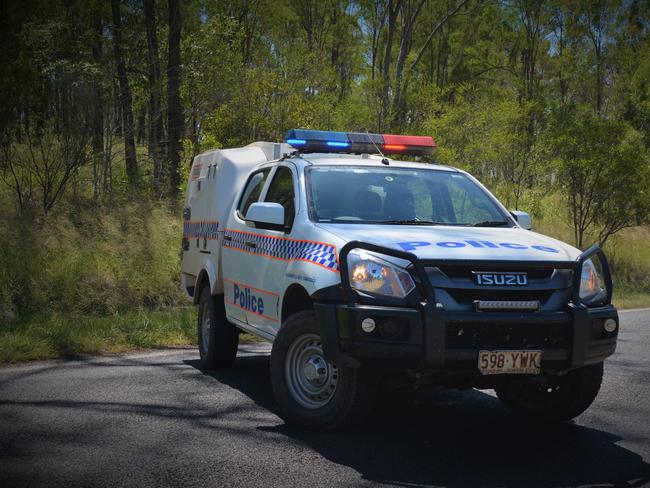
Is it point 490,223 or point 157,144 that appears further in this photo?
point 157,144

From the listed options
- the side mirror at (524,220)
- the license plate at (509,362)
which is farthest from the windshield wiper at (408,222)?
the license plate at (509,362)

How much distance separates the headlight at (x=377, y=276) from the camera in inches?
206

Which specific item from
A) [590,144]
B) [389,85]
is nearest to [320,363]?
[590,144]

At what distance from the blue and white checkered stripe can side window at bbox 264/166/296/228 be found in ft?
0.63

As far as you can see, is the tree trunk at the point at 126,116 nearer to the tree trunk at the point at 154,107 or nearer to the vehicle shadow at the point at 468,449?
the tree trunk at the point at 154,107

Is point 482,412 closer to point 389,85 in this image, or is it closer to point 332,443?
point 332,443

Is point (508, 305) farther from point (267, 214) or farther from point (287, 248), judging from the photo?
point (267, 214)

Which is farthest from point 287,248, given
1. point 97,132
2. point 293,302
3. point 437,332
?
point 97,132

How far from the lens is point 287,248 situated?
6.39m

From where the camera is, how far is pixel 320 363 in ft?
18.7

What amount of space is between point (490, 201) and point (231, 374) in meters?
2.75

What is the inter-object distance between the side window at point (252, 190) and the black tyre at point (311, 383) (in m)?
2.05

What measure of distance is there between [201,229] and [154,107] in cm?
1535

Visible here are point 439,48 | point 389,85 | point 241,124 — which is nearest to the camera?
point 241,124
